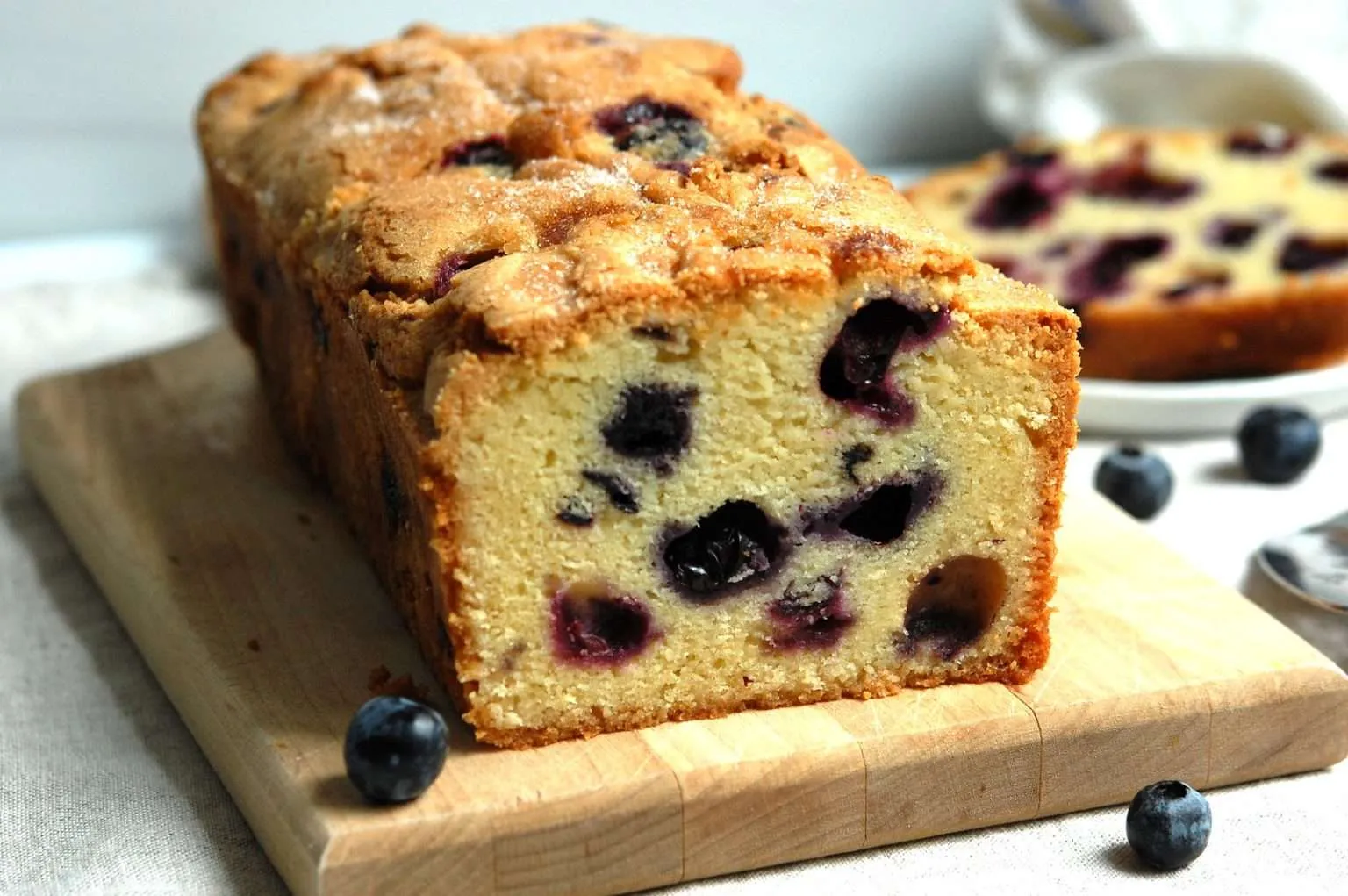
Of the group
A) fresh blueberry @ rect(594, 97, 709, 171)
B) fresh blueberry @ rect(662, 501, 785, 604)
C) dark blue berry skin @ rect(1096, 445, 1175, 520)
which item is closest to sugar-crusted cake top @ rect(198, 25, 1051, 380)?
fresh blueberry @ rect(594, 97, 709, 171)

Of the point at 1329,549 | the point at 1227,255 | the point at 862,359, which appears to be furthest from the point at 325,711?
the point at 1227,255

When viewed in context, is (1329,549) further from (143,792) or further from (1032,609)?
(143,792)

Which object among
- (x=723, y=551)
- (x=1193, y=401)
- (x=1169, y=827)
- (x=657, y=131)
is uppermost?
(x=657, y=131)

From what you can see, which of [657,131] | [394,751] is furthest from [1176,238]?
[394,751]

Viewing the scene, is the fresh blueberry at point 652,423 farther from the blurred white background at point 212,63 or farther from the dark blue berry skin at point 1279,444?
the blurred white background at point 212,63

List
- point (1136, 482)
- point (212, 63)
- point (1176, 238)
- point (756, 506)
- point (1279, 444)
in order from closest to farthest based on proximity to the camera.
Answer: point (756, 506) → point (1136, 482) → point (1279, 444) → point (1176, 238) → point (212, 63)

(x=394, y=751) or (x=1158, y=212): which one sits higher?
(x=394, y=751)

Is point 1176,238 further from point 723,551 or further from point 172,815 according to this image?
point 172,815

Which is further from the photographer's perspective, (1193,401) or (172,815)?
(1193,401)
